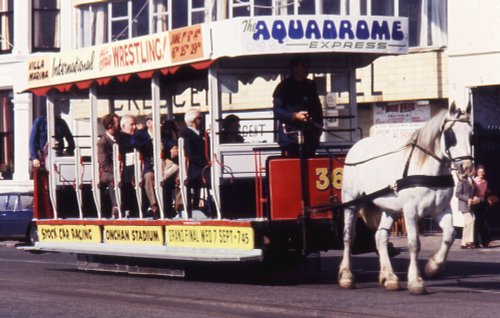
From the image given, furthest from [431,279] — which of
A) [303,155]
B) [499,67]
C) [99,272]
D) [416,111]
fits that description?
[416,111]

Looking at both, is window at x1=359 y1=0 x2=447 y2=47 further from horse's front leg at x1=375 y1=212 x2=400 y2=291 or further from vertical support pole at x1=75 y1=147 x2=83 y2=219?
horse's front leg at x1=375 y1=212 x2=400 y2=291

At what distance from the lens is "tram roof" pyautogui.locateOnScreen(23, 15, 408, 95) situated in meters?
15.6

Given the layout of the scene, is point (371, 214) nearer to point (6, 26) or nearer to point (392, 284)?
point (392, 284)

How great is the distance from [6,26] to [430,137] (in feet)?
101

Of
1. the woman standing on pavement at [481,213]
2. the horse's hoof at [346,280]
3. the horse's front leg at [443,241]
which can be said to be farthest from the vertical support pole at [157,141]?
the woman standing on pavement at [481,213]

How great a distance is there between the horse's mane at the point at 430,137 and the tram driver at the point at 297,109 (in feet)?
4.92

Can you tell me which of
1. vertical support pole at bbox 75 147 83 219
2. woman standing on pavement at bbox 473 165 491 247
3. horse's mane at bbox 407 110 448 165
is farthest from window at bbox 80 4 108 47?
horse's mane at bbox 407 110 448 165

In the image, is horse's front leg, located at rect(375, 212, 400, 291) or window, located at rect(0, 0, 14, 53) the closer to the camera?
horse's front leg, located at rect(375, 212, 400, 291)

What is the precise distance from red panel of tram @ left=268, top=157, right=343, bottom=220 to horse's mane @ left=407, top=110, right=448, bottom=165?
58.7 inches

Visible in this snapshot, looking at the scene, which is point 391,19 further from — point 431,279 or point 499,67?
point 499,67

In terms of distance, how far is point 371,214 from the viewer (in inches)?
627

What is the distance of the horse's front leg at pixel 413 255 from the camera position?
14.2 m

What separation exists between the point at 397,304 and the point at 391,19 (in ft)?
12.9

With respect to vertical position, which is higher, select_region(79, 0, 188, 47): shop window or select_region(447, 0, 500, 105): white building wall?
select_region(79, 0, 188, 47): shop window
